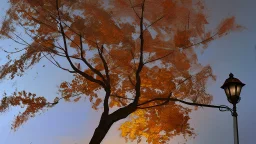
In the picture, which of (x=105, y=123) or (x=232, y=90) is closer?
(x=232, y=90)

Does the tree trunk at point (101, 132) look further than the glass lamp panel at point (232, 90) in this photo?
Yes

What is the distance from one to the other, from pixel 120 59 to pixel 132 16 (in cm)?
78

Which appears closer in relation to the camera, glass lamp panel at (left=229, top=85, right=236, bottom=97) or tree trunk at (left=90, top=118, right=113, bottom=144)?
glass lamp panel at (left=229, top=85, right=236, bottom=97)

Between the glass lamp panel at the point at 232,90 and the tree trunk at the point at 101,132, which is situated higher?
the glass lamp panel at the point at 232,90

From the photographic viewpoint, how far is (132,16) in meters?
4.82

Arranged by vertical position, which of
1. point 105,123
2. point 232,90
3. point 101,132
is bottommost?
point 101,132

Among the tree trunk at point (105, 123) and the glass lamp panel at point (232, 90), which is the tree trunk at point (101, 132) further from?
the glass lamp panel at point (232, 90)

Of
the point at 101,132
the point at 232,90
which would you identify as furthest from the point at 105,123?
the point at 232,90

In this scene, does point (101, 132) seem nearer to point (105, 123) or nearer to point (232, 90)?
point (105, 123)

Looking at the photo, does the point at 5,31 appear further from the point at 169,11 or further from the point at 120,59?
the point at 169,11

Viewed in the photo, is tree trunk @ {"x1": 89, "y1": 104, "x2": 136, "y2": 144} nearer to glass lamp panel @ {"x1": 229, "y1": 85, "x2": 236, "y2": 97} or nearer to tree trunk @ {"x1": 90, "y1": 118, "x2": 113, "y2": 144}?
tree trunk @ {"x1": 90, "y1": 118, "x2": 113, "y2": 144}

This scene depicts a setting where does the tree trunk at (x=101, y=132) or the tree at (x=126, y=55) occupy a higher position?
the tree at (x=126, y=55)

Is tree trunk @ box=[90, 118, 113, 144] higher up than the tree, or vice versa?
the tree

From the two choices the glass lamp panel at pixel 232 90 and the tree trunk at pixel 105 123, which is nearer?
the glass lamp panel at pixel 232 90
